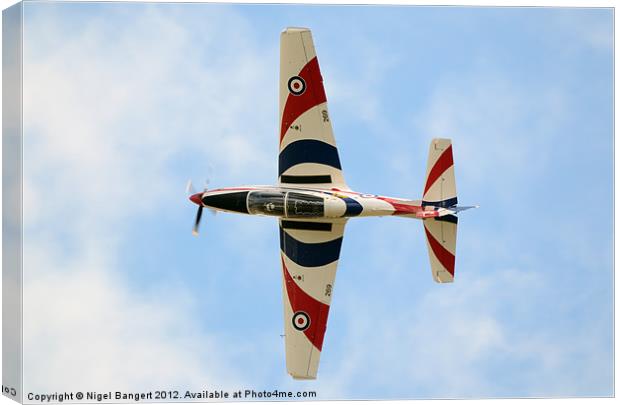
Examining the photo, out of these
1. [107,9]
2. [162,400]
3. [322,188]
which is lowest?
[162,400]

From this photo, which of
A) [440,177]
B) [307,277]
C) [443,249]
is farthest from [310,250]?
[440,177]

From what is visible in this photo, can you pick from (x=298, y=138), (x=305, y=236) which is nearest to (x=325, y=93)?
(x=298, y=138)

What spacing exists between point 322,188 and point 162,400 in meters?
4.31

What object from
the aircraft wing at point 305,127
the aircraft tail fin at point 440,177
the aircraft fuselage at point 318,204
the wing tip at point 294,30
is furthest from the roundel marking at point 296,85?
the aircraft tail fin at point 440,177

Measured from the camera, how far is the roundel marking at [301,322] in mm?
18516

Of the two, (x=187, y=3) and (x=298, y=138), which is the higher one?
(x=187, y=3)

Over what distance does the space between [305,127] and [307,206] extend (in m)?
1.44

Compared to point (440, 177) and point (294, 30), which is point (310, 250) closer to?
point (440, 177)

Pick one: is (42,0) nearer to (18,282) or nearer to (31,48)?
(31,48)

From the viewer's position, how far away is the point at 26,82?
1656 cm

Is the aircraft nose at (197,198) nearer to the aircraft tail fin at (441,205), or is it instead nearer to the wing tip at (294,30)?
the wing tip at (294,30)

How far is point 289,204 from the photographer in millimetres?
A: 17891

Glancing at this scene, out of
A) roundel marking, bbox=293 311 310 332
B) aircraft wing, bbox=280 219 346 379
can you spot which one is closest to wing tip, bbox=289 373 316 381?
aircraft wing, bbox=280 219 346 379

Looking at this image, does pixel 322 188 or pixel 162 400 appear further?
pixel 322 188
